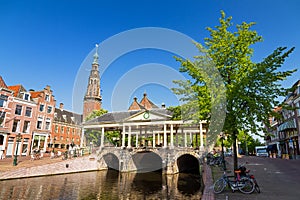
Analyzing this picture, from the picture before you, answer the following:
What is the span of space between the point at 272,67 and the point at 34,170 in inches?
927

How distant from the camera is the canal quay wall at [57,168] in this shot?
771 inches

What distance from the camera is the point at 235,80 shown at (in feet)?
36.6

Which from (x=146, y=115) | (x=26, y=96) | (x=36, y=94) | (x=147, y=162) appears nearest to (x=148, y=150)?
(x=146, y=115)

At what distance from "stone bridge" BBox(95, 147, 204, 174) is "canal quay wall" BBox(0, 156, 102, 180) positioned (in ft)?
5.95

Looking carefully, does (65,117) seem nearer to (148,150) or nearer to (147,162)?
(147,162)

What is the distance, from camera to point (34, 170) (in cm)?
2150

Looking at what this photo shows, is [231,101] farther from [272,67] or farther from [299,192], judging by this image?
[299,192]

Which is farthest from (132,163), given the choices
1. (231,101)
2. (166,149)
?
(231,101)

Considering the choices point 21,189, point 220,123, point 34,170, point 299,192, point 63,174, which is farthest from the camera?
point 63,174

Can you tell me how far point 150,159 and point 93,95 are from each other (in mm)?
32496

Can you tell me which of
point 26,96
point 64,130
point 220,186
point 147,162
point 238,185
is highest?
point 26,96

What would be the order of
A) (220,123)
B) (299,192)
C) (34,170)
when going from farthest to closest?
(34,170) → (220,123) → (299,192)

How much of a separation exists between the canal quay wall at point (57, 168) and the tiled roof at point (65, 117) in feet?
74.4

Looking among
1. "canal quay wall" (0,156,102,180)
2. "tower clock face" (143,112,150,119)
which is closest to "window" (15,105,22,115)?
"canal quay wall" (0,156,102,180)
